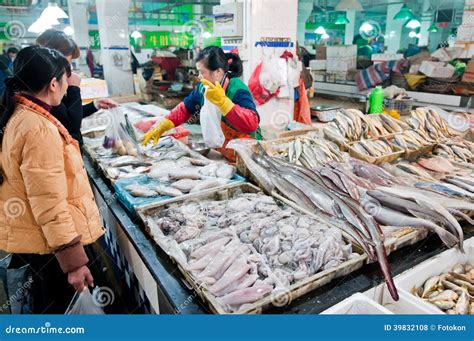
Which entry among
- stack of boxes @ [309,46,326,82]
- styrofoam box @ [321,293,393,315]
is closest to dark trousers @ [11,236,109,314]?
styrofoam box @ [321,293,393,315]

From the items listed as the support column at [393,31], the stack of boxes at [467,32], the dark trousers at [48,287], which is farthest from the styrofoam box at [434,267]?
the support column at [393,31]

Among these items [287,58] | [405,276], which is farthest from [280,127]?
[405,276]

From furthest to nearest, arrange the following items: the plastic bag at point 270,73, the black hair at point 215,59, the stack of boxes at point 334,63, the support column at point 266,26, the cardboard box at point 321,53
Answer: the cardboard box at point 321,53, the stack of boxes at point 334,63, the plastic bag at point 270,73, the support column at point 266,26, the black hair at point 215,59

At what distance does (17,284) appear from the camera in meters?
2.08

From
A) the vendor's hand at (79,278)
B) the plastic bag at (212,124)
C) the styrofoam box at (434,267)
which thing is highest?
the plastic bag at (212,124)

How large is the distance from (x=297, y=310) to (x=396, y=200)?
2.97 feet

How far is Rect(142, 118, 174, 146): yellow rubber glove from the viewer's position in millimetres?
3525

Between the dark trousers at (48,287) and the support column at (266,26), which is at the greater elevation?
the support column at (266,26)

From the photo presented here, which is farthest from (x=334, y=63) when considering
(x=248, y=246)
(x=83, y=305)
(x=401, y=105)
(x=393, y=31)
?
(x=393, y=31)

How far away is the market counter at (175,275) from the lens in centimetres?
143

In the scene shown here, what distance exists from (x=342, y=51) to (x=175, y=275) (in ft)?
36.3

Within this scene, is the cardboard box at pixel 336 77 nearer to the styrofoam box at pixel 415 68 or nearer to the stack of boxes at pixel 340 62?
the stack of boxes at pixel 340 62

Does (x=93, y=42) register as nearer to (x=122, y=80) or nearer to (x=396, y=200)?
(x=122, y=80)

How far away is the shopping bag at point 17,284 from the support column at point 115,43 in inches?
249
